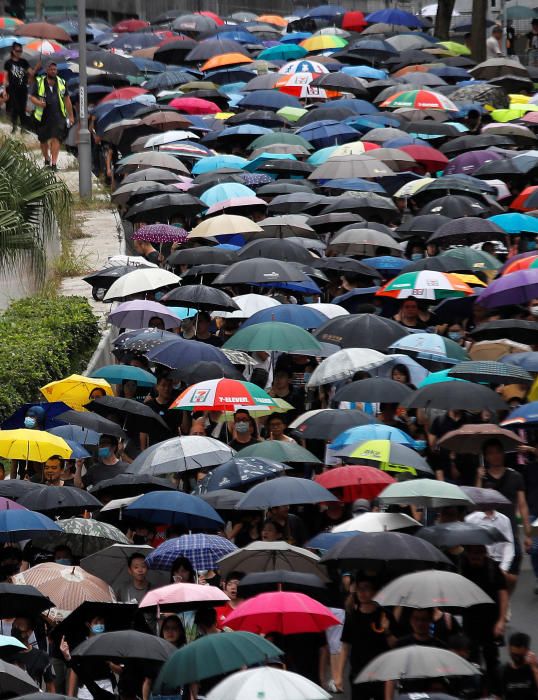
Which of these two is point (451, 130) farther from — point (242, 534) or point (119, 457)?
point (242, 534)

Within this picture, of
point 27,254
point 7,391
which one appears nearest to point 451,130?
point 27,254

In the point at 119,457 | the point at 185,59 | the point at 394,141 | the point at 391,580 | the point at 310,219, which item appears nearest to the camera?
the point at 391,580

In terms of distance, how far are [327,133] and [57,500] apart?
14875 millimetres

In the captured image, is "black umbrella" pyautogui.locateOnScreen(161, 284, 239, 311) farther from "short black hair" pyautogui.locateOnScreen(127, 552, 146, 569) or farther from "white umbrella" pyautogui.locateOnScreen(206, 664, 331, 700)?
"white umbrella" pyautogui.locateOnScreen(206, 664, 331, 700)

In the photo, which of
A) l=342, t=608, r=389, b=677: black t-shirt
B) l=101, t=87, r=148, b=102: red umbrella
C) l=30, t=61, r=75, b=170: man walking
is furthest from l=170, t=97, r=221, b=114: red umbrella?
l=342, t=608, r=389, b=677: black t-shirt

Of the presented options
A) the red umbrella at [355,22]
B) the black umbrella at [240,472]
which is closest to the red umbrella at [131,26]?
the red umbrella at [355,22]

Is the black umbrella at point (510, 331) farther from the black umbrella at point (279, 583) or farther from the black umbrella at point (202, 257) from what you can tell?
the black umbrella at point (279, 583)

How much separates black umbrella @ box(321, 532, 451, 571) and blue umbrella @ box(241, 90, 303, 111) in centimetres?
1943

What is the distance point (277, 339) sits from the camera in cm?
1673

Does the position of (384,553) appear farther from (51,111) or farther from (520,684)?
(51,111)

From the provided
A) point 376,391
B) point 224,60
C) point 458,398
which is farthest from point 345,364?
point 224,60

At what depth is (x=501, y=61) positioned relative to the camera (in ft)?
116

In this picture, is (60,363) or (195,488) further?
(60,363)

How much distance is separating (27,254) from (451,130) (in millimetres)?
9909
